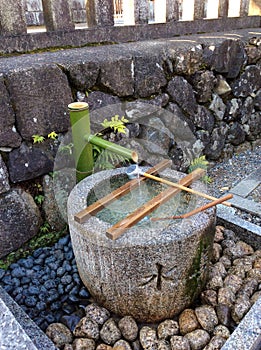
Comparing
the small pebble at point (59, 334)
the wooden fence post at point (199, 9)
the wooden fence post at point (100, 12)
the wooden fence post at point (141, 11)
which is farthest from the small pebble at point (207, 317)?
the wooden fence post at point (199, 9)

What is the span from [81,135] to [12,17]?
1.24m

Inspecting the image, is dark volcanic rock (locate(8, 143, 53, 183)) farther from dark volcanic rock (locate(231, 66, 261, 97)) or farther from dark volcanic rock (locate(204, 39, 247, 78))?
dark volcanic rock (locate(231, 66, 261, 97))

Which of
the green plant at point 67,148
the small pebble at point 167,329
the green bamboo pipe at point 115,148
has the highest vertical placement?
the green bamboo pipe at point 115,148

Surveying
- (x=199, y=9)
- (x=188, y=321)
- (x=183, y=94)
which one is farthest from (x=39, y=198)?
(x=199, y=9)

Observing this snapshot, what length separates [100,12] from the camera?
313 centimetres

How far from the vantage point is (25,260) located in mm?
2420

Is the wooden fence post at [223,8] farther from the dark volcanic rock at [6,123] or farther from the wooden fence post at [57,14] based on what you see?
the dark volcanic rock at [6,123]

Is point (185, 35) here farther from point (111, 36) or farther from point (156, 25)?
point (111, 36)

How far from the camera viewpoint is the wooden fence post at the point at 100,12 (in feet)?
10.1

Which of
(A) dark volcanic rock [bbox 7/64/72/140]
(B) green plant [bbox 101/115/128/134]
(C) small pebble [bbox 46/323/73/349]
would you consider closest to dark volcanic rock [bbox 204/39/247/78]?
(B) green plant [bbox 101/115/128/134]

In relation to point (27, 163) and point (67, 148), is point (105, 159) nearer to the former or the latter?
point (67, 148)

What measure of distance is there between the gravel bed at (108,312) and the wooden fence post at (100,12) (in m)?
2.11

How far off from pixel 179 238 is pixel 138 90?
162 centimetres

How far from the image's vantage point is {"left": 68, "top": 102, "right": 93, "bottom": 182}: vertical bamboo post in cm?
214
